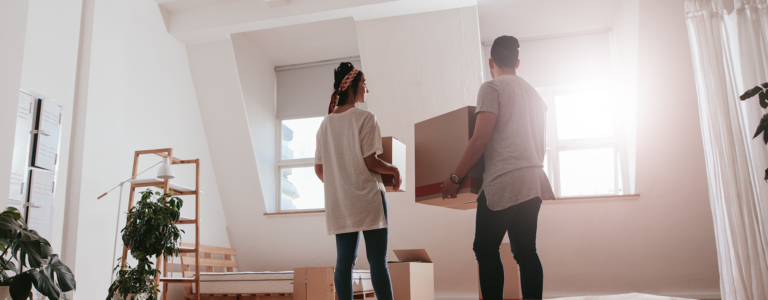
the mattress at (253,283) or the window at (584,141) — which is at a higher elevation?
the window at (584,141)

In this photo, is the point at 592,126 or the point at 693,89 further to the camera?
the point at 592,126

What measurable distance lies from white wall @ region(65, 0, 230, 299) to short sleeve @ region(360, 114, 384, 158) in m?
2.08

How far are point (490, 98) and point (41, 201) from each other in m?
2.50

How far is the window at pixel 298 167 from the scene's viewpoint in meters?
4.71

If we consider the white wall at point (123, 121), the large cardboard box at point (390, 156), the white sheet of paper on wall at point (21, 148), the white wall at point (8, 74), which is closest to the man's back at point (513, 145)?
the large cardboard box at point (390, 156)

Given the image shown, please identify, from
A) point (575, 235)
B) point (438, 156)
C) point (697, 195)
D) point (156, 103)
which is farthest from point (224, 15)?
point (697, 195)

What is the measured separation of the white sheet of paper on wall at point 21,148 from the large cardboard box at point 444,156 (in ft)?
6.80

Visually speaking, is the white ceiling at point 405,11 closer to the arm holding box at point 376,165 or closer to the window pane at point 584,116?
Result: the window pane at point 584,116

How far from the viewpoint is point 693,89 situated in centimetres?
346

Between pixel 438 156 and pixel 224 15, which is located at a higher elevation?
pixel 224 15

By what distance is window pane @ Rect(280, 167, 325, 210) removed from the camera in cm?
471

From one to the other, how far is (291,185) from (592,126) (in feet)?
8.82

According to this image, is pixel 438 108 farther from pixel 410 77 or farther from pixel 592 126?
pixel 592 126

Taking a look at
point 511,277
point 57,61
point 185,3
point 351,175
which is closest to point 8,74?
point 351,175
